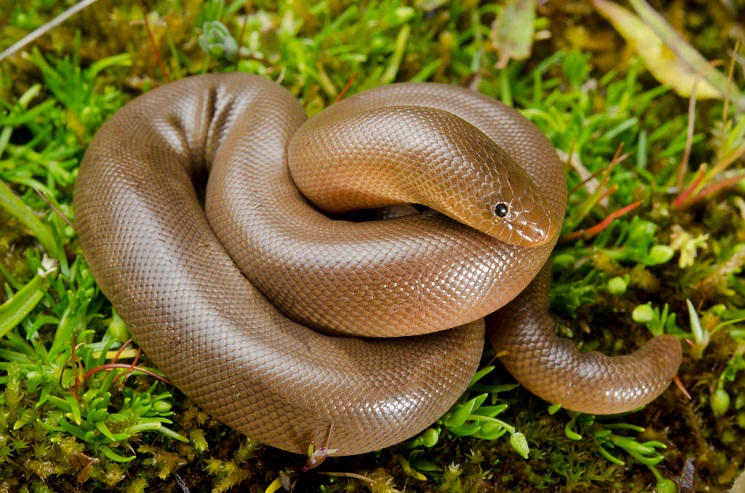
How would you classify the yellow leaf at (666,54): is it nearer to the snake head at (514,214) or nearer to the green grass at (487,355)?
the green grass at (487,355)

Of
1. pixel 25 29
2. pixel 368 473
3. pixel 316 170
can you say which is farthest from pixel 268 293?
pixel 25 29

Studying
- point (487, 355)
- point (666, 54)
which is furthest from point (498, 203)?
point (666, 54)

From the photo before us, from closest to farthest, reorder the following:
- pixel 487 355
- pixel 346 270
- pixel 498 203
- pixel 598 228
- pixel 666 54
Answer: pixel 498 203 → pixel 346 270 → pixel 487 355 → pixel 598 228 → pixel 666 54

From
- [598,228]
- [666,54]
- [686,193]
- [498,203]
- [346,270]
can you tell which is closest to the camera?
[498,203]

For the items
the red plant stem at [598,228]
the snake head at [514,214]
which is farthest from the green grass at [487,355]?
the snake head at [514,214]

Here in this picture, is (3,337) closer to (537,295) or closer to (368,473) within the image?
(368,473)

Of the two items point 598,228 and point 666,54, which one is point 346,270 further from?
point 666,54
